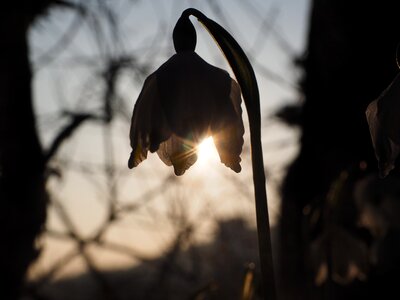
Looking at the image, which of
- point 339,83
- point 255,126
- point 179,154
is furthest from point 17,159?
point 255,126

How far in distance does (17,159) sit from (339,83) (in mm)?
1544

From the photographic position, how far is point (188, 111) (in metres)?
0.86

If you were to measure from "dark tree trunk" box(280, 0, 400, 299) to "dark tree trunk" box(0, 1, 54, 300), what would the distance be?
1.23 meters

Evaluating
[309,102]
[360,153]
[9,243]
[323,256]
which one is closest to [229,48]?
[323,256]

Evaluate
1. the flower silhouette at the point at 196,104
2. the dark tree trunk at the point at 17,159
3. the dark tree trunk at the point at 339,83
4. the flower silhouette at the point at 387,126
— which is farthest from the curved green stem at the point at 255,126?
the dark tree trunk at the point at 339,83

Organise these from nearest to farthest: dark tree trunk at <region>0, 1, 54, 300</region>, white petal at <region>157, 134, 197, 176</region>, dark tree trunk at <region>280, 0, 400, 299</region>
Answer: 1. white petal at <region>157, 134, 197, 176</region>
2. dark tree trunk at <region>0, 1, 54, 300</region>
3. dark tree trunk at <region>280, 0, 400, 299</region>

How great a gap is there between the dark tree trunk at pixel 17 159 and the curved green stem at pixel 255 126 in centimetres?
226

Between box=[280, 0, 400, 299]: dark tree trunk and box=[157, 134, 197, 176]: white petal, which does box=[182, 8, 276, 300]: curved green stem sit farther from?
box=[280, 0, 400, 299]: dark tree trunk

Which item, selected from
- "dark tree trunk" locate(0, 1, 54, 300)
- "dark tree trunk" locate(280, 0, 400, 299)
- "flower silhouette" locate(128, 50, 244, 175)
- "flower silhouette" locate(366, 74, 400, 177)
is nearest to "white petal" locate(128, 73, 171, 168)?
"flower silhouette" locate(128, 50, 244, 175)

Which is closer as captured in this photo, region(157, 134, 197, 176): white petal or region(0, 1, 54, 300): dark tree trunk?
region(157, 134, 197, 176): white petal

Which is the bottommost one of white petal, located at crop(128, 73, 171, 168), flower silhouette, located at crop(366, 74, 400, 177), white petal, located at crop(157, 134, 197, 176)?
flower silhouette, located at crop(366, 74, 400, 177)

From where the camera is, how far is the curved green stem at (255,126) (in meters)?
0.77

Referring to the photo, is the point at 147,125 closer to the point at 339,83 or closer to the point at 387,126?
the point at 387,126

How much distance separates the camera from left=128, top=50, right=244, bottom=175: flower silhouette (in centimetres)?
84
